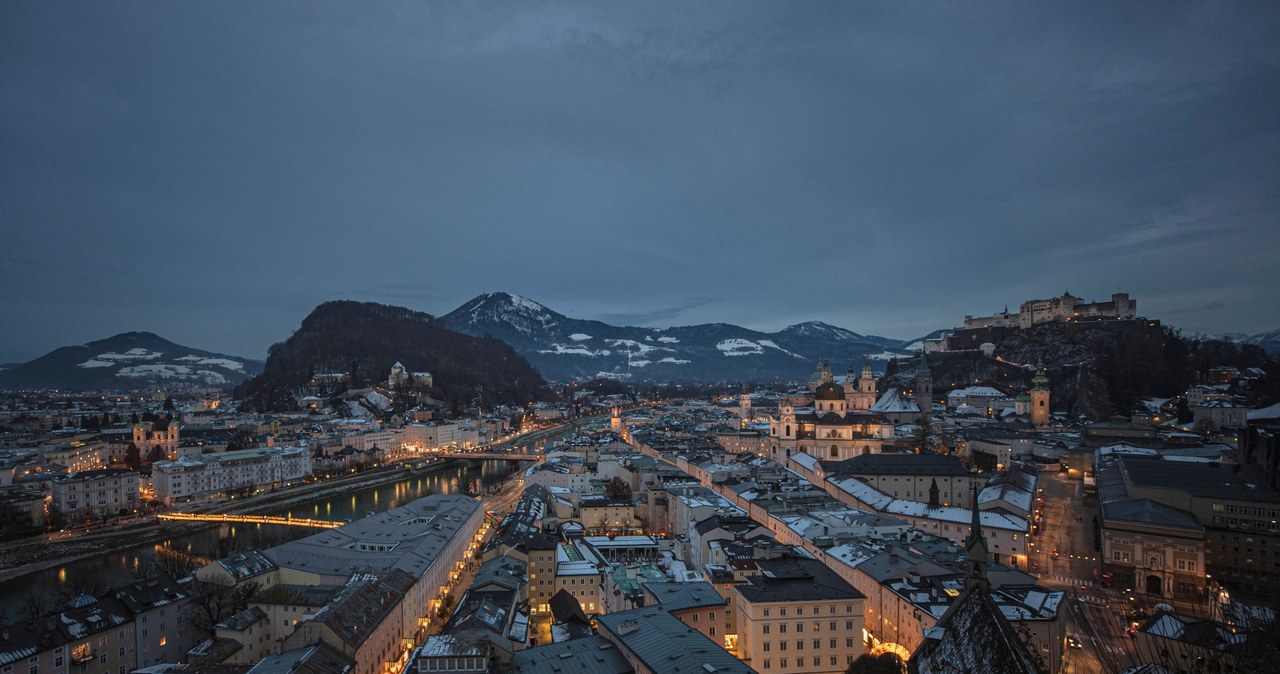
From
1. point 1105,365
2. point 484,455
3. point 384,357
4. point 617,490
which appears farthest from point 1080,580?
point 384,357

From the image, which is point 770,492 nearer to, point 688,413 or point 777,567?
point 777,567

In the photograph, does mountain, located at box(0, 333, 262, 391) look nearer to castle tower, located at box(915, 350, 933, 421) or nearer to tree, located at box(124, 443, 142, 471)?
tree, located at box(124, 443, 142, 471)

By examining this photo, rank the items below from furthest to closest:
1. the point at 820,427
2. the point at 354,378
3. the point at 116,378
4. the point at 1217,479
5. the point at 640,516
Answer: the point at 116,378 < the point at 354,378 < the point at 820,427 < the point at 640,516 < the point at 1217,479

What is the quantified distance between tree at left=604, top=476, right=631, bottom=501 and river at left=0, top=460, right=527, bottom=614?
751cm

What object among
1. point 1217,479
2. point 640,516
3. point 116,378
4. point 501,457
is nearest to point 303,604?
point 640,516

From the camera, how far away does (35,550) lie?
20.5m

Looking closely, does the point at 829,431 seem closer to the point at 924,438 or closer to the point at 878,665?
the point at 924,438

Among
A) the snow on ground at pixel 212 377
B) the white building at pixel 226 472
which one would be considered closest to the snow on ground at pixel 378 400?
the white building at pixel 226 472

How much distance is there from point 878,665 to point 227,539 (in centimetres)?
2109

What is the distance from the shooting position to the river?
58.0ft

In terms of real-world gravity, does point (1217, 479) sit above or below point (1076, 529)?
above

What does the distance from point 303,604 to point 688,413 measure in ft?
185

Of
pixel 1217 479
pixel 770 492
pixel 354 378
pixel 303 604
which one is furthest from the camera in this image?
pixel 354 378

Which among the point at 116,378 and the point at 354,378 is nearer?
the point at 354,378
